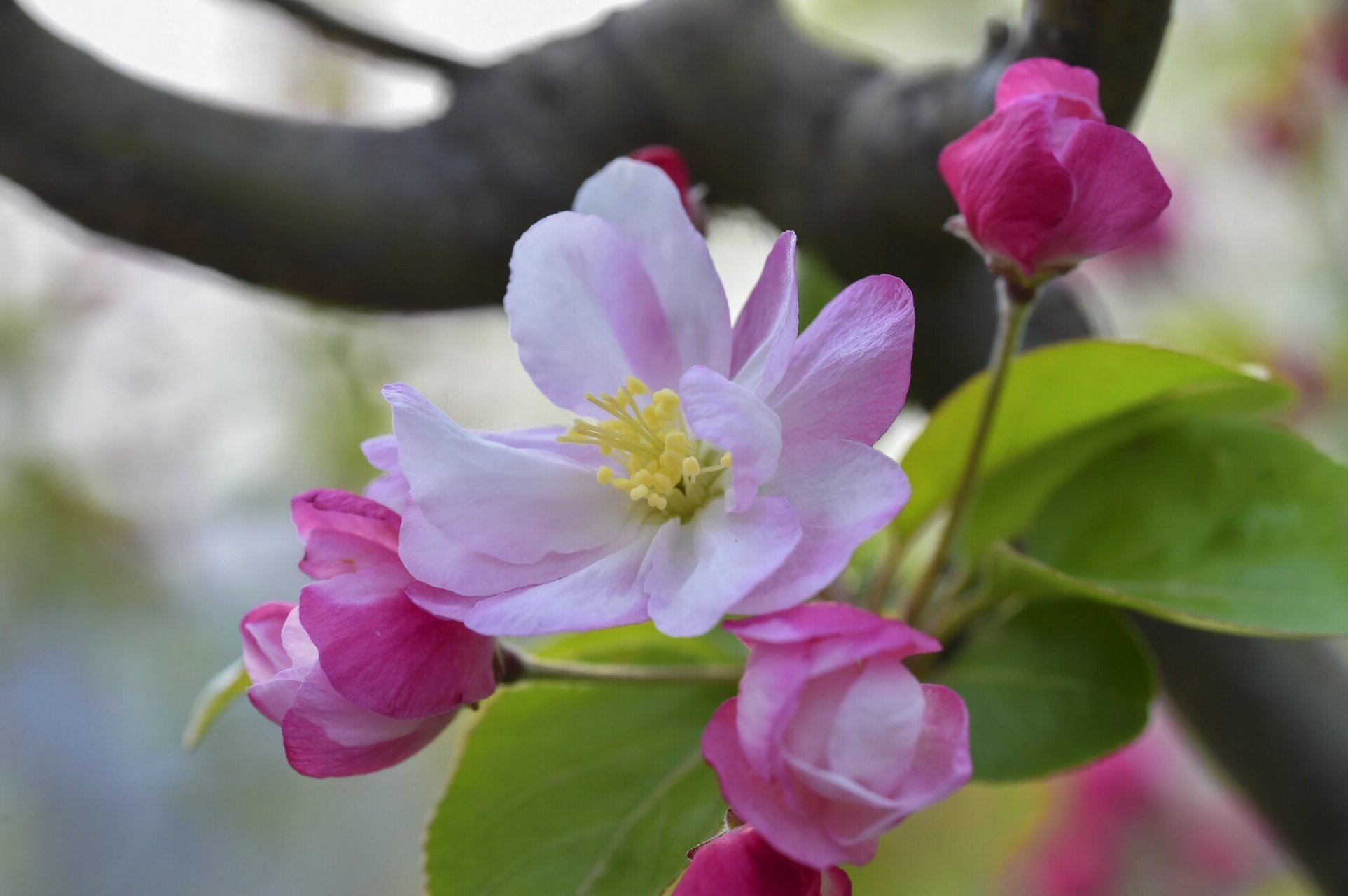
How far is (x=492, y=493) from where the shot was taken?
0.30 metres

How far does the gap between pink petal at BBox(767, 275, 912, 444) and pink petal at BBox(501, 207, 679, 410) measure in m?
0.07

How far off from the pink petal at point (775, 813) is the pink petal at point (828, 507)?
0.04 metres

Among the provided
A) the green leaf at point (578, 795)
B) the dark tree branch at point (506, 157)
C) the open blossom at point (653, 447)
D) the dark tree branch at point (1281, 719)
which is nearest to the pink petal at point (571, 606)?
the open blossom at point (653, 447)

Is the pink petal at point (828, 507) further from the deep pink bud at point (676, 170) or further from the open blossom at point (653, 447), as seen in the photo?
the deep pink bud at point (676, 170)

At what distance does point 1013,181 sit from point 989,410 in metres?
0.09

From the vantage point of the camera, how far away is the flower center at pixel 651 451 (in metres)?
0.34

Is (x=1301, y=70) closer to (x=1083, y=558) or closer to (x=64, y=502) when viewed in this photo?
(x=1083, y=558)

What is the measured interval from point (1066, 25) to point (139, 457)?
1.49 m

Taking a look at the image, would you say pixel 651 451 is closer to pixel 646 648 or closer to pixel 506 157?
pixel 646 648

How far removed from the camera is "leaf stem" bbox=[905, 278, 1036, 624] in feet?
1.11

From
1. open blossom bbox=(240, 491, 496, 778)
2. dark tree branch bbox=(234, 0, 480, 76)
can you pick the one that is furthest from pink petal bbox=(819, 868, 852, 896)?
dark tree branch bbox=(234, 0, 480, 76)

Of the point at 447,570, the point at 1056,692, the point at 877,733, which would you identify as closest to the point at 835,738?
the point at 877,733

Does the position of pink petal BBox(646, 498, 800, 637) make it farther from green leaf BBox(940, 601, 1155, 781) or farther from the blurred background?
the blurred background

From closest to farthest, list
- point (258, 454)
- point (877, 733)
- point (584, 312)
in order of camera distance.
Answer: point (877, 733), point (584, 312), point (258, 454)
